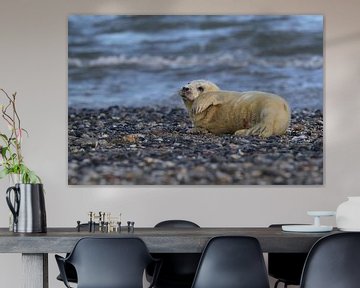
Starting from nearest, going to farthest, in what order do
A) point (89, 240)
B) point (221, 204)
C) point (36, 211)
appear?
point (89, 240) → point (36, 211) → point (221, 204)

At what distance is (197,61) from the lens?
6.23 m

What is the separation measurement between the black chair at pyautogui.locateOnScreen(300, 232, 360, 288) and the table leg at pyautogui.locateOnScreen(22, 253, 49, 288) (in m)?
1.32

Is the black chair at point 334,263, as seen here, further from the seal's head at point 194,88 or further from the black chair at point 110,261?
the seal's head at point 194,88

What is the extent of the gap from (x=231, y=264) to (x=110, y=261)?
2.01 ft

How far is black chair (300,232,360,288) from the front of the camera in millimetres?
3734

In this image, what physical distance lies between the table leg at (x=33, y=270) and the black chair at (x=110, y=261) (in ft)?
0.45

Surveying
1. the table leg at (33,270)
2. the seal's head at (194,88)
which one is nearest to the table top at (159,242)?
the table leg at (33,270)

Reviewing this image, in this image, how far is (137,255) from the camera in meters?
3.82

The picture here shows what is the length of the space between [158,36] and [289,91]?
1.15m

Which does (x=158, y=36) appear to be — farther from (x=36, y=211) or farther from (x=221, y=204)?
(x=36, y=211)

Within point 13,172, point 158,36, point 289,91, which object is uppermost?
point 158,36

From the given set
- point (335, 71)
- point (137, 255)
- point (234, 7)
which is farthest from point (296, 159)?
point (137, 255)

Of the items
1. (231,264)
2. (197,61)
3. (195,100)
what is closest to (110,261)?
(231,264)

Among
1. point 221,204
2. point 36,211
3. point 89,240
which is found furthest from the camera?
point 221,204
